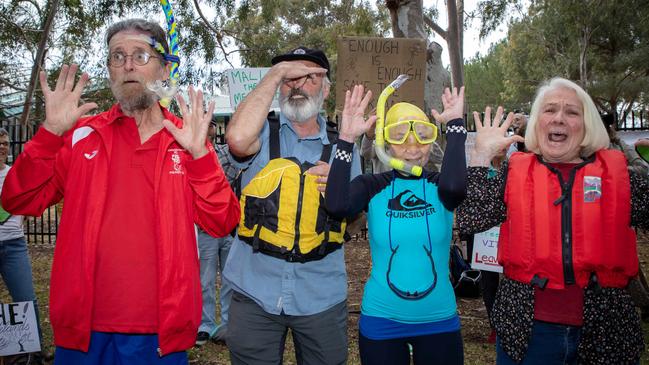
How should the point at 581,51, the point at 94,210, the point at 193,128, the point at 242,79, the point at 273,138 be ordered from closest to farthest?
the point at 94,210 → the point at 193,128 → the point at 273,138 → the point at 242,79 → the point at 581,51

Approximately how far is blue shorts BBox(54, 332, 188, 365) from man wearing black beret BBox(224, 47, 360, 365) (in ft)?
1.45

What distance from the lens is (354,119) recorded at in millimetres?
2547

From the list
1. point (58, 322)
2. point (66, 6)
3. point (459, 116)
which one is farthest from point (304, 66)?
point (66, 6)

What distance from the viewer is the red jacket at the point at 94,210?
2.14 meters

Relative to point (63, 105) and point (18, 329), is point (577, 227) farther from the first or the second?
point (18, 329)

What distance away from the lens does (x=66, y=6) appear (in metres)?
9.15

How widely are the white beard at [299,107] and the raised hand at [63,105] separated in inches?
37.5

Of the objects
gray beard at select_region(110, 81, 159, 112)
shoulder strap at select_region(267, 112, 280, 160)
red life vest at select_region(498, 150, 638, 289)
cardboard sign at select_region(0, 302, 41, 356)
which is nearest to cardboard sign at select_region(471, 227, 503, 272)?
red life vest at select_region(498, 150, 638, 289)

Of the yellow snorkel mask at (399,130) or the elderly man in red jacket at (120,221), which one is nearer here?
the elderly man in red jacket at (120,221)

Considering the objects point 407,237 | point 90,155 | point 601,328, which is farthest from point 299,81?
point 601,328

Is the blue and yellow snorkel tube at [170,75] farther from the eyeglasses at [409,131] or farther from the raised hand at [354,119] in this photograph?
the eyeglasses at [409,131]

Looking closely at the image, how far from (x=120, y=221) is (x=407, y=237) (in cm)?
124

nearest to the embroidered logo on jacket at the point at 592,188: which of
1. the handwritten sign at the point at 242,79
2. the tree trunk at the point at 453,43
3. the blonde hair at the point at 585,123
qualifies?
the blonde hair at the point at 585,123

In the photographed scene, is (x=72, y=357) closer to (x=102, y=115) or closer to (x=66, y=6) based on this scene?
(x=102, y=115)
